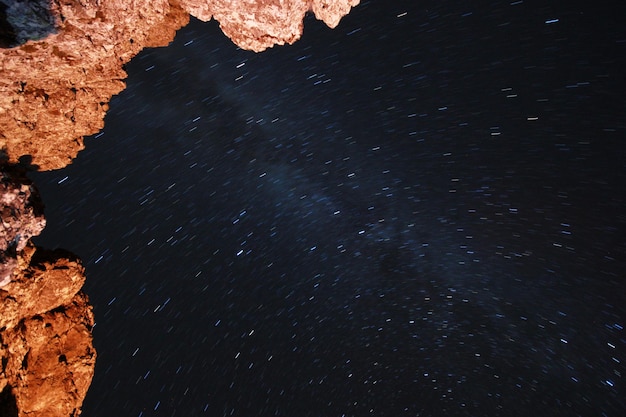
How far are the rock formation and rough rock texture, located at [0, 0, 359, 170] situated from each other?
12 mm

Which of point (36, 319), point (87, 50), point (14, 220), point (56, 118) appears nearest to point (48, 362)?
point (36, 319)

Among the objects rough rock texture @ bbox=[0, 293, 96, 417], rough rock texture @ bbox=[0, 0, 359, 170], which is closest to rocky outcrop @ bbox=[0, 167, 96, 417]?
rough rock texture @ bbox=[0, 293, 96, 417]

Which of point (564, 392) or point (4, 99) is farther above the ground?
point (4, 99)

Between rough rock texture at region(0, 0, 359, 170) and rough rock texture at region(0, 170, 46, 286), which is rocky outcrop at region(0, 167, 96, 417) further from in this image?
rough rock texture at region(0, 0, 359, 170)

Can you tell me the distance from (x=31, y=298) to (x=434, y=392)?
38871mm

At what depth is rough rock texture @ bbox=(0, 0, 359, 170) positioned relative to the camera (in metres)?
3.46

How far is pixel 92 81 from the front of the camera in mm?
4336

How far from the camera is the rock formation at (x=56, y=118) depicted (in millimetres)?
3492

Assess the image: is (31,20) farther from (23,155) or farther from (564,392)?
(564,392)

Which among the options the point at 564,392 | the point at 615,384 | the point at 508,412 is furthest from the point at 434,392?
the point at 615,384

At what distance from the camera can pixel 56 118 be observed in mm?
4359

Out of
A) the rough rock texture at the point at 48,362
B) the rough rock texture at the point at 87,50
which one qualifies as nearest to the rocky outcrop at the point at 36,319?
the rough rock texture at the point at 48,362

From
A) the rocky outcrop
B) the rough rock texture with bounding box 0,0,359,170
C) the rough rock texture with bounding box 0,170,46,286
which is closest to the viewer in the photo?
the rough rock texture with bounding box 0,0,359,170

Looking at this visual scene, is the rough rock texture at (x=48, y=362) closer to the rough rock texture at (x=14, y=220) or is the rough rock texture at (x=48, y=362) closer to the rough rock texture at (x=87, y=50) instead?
the rough rock texture at (x=14, y=220)
